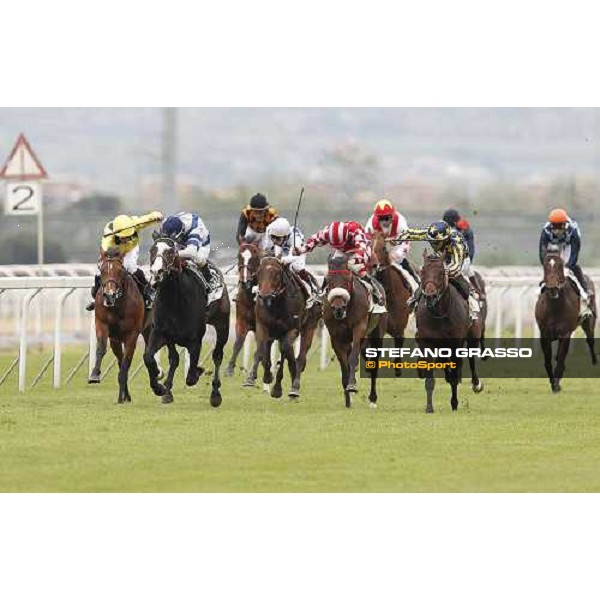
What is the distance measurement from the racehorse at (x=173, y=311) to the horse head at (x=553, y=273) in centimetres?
370

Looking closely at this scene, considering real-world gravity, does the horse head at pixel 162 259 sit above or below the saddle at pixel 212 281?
above

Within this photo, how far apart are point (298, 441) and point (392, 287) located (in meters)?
5.54

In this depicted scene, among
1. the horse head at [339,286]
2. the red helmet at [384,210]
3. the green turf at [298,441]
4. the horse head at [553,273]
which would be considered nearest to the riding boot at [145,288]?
the green turf at [298,441]

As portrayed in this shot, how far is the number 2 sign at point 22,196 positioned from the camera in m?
24.2

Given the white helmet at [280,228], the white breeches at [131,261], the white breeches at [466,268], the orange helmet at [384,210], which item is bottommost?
the white breeches at [466,268]

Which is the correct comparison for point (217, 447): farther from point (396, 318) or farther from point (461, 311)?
point (396, 318)

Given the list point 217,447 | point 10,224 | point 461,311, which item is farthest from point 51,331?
point 10,224

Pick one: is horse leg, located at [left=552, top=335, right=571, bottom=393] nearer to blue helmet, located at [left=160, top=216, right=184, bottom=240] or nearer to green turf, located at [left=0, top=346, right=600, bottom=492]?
green turf, located at [left=0, top=346, right=600, bottom=492]

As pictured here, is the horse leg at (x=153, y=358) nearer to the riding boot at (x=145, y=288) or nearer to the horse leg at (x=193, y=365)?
the horse leg at (x=193, y=365)

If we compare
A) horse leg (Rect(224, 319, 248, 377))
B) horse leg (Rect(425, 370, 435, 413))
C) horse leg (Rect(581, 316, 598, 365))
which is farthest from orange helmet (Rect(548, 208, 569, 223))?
horse leg (Rect(425, 370, 435, 413))

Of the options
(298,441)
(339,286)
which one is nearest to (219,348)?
(339,286)

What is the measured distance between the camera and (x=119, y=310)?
59.8 ft

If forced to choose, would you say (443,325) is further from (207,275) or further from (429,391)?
(207,275)

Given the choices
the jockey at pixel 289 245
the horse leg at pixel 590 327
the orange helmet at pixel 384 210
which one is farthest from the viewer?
the horse leg at pixel 590 327
